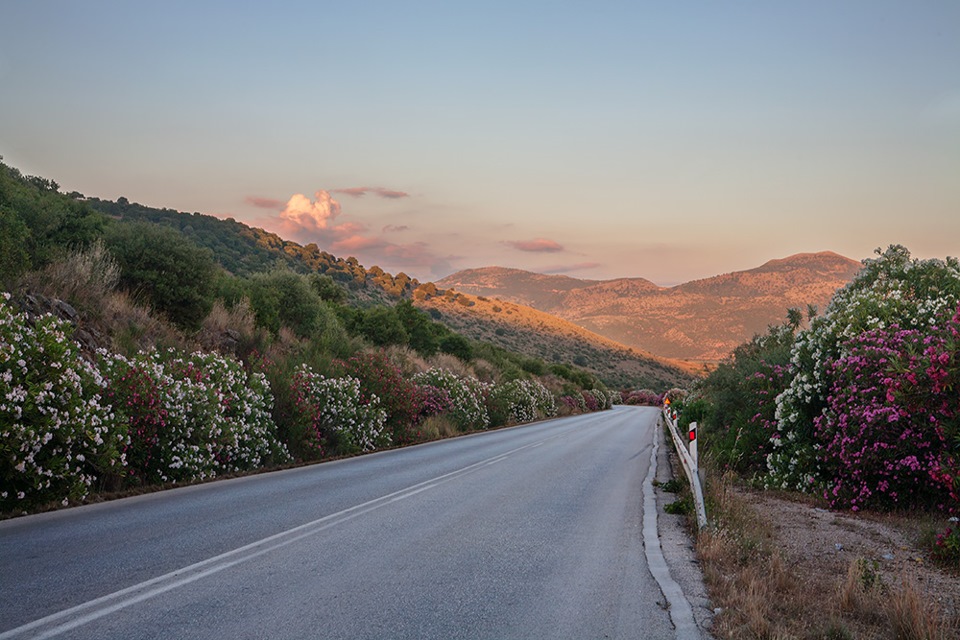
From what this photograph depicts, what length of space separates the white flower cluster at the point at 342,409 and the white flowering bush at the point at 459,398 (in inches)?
333

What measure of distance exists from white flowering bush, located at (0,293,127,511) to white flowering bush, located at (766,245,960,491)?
10.9 m

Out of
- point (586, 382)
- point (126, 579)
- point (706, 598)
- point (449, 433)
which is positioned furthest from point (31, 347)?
point (586, 382)

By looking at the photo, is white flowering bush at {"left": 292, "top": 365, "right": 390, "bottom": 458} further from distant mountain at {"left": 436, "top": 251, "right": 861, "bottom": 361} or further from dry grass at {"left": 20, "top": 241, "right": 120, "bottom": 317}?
distant mountain at {"left": 436, "top": 251, "right": 861, "bottom": 361}

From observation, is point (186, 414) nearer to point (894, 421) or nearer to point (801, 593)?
point (801, 593)

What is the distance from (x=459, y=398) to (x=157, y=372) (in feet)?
62.5

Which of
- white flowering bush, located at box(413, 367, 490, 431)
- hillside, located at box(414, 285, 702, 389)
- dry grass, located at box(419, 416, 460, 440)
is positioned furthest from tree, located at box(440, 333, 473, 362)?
hillside, located at box(414, 285, 702, 389)

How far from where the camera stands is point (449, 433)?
28.3 meters

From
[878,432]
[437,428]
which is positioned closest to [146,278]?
[437,428]

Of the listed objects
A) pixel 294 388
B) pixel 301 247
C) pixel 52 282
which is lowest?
pixel 294 388

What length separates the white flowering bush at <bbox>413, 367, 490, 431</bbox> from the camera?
3025 cm

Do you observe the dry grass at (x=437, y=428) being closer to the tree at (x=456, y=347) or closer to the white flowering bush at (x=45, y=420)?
the white flowering bush at (x=45, y=420)

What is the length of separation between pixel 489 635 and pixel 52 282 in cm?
1283

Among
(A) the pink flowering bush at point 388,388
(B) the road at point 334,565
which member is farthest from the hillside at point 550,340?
(B) the road at point 334,565

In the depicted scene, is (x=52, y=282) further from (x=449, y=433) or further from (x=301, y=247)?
(x=301, y=247)
